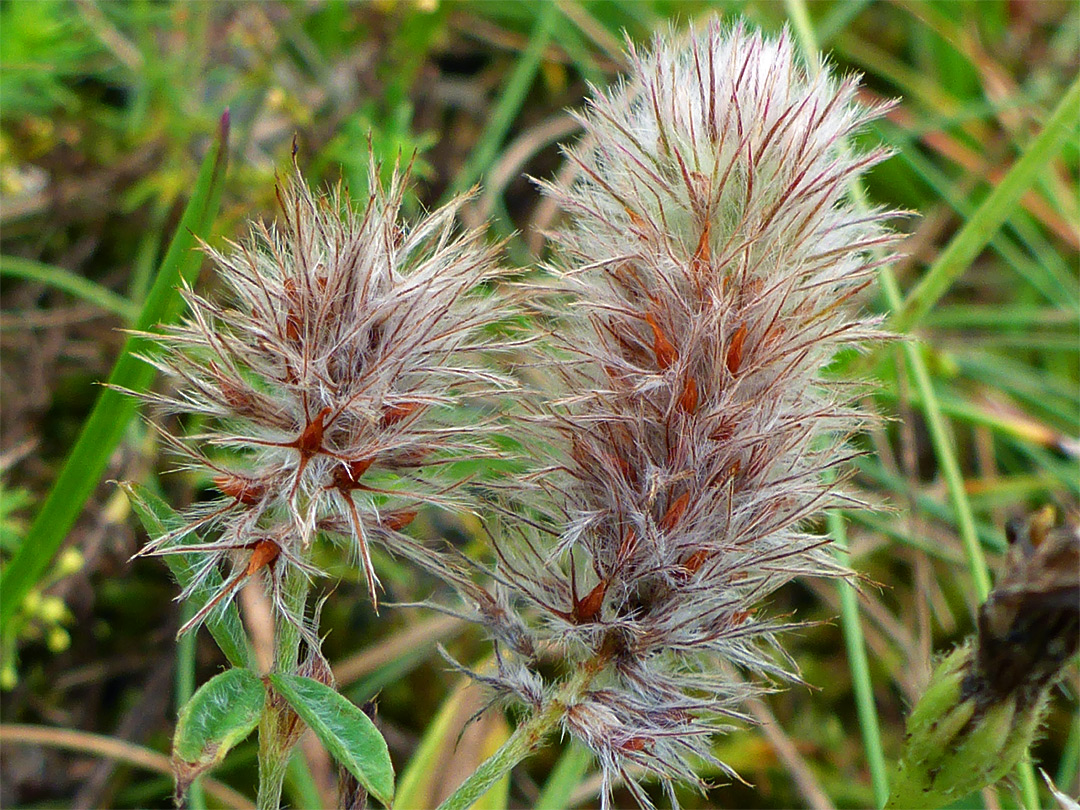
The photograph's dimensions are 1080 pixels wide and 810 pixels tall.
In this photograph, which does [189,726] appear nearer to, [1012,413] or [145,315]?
[145,315]

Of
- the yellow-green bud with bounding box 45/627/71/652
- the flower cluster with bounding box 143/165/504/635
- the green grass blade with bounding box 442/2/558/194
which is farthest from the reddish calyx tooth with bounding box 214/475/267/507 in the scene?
the green grass blade with bounding box 442/2/558/194

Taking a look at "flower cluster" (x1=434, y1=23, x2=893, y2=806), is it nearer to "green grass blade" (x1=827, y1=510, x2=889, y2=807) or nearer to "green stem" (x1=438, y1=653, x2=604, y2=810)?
"green stem" (x1=438, y1=653, x2=604, y2=810)

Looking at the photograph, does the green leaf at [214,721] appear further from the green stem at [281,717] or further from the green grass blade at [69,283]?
the green grass blade at [69,283]

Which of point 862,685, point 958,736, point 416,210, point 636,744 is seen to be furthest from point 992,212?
point 416,210

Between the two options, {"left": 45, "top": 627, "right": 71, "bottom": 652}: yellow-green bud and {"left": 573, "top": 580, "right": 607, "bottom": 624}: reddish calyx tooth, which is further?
{"left": 45, "top": 627, "right": 71, "bottom": 652}: yellow-green bud

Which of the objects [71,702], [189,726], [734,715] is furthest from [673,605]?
[71,702]

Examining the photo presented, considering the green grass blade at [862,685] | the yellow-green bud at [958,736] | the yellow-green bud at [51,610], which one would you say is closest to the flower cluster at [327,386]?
the yellow-green bud at [958,736]
